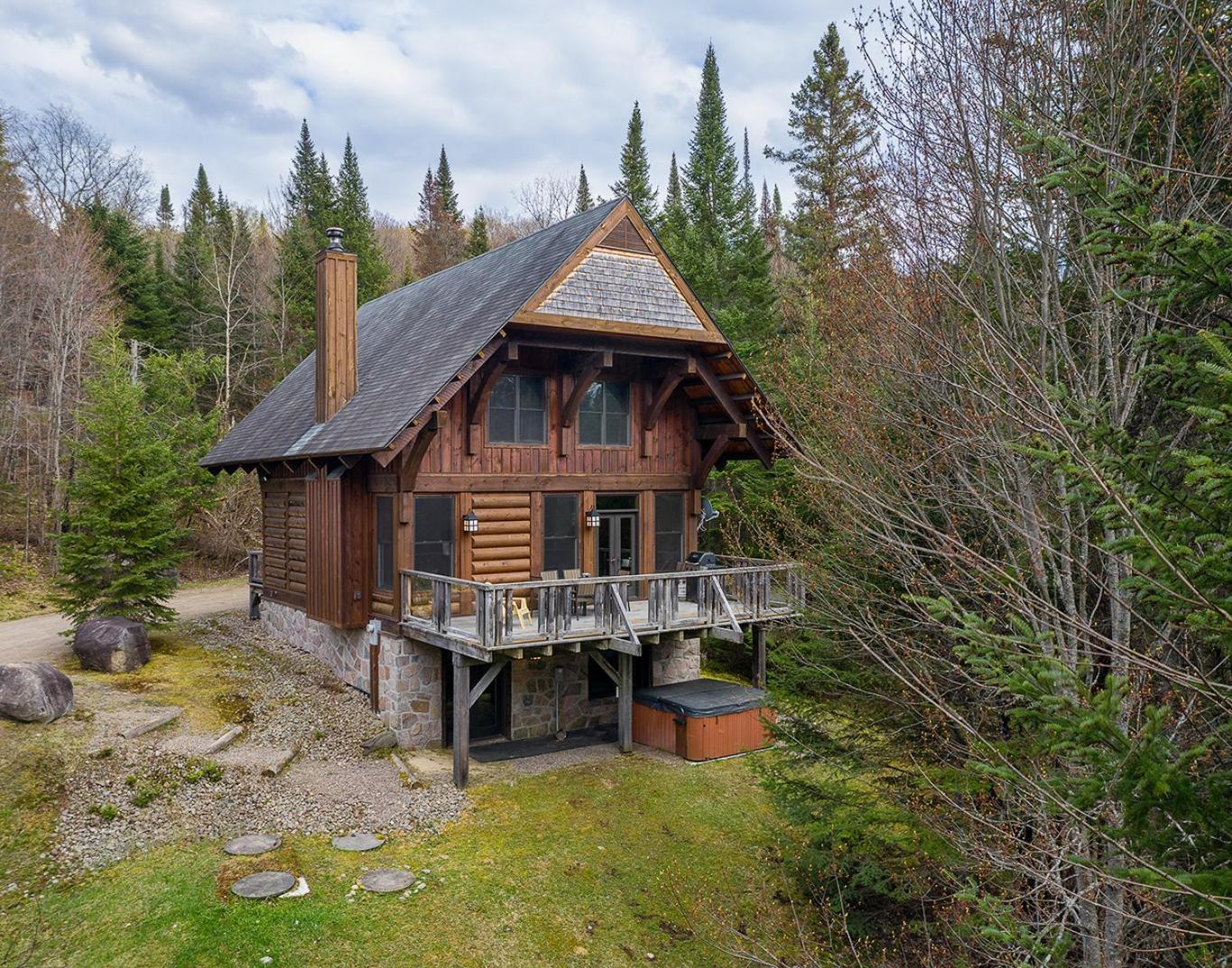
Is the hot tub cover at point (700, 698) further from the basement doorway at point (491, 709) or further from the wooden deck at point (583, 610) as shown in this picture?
the basement doorway at point (491, 709)

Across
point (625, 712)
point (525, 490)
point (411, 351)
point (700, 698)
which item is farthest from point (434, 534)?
point (700, 698)

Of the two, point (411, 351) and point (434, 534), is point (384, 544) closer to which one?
point (434, 534)

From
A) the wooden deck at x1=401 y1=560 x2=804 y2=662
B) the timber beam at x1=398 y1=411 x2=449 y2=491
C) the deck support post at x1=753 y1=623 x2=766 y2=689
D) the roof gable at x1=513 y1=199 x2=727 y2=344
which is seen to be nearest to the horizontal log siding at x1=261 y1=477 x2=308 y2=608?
the timber beam at x1=398 y1=411 x2=449 y2=491

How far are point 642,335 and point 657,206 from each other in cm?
2984

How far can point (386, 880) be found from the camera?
32.3 feet

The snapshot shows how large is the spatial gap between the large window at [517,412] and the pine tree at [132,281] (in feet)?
88.2

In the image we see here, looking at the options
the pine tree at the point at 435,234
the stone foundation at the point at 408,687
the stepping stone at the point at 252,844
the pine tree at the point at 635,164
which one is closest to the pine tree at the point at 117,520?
the stone foundation at the point at 408,687

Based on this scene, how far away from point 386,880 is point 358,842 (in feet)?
3.80

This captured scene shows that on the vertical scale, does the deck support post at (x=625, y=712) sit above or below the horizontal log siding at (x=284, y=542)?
below

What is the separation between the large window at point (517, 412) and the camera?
15.5 metres

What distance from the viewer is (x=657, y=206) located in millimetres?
42562

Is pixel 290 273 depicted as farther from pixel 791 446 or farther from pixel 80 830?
pixel 791 446

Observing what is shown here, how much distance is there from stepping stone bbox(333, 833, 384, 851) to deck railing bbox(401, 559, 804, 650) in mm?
3040

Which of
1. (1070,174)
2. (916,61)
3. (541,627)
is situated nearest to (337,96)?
(541,627)
